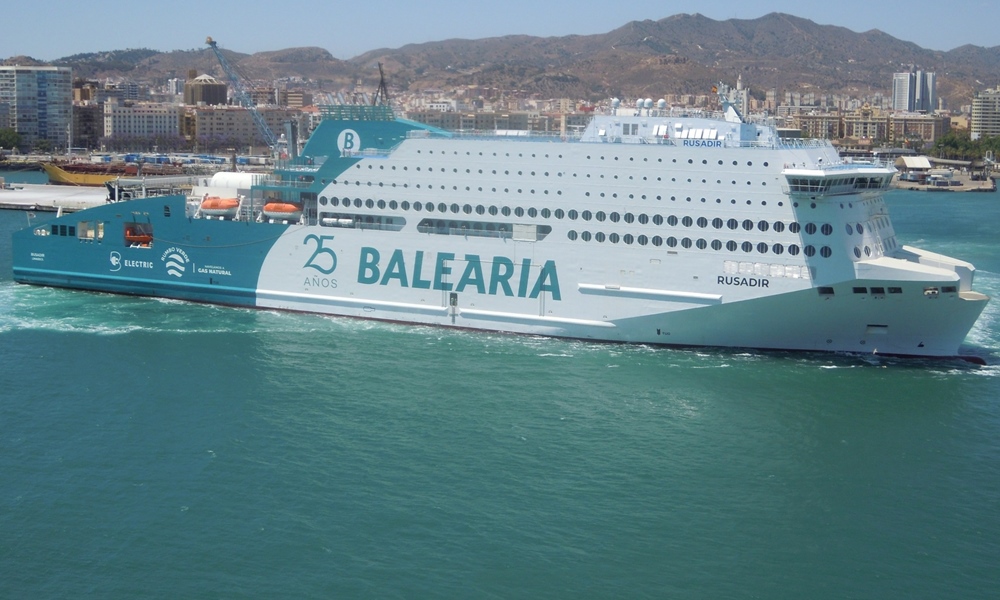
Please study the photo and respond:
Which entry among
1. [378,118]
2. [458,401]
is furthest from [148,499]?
[378,118]

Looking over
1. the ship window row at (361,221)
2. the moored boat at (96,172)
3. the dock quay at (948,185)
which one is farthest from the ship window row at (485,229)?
the dock quay at (948,185)

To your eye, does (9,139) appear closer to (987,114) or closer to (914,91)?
(987,114)

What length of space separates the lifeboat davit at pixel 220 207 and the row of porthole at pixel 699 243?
25.9ft

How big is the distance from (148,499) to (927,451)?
9.93m

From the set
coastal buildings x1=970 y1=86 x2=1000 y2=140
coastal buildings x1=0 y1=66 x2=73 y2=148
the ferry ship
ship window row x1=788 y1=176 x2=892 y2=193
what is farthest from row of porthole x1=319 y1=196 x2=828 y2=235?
coastal buildings x1=970 y1=86 x2=1000 y2=140

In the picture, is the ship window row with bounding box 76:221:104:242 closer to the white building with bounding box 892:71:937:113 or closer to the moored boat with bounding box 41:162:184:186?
the moored boat with bounding box 41:162:184:186

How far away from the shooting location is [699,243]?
18516 millimetres

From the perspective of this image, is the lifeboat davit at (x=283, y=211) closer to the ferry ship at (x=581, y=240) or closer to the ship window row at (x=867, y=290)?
the ferry ship at (x=581, y=240)

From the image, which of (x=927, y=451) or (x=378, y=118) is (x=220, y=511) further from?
(x=378, y=118)

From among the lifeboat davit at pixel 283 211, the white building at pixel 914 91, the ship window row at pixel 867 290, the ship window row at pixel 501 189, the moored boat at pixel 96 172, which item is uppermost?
the white building at pixel 914 91

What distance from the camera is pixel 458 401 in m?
15.7

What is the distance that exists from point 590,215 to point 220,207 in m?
8.51

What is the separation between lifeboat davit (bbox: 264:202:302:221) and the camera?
21891mm

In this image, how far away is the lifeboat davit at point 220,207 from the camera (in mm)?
22828
